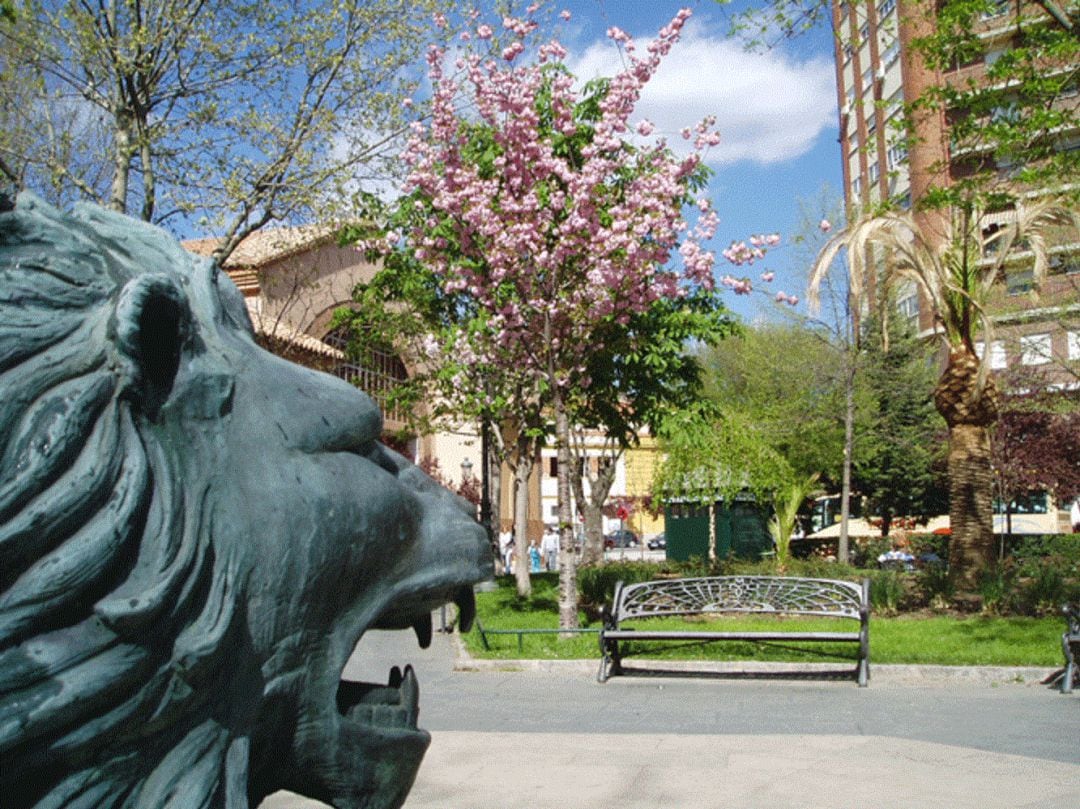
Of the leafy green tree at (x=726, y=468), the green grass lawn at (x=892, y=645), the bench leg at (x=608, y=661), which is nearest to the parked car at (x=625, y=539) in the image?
the leafy green tree at (x=726, y=468)

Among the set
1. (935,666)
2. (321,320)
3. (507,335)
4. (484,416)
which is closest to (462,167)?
(507,335)

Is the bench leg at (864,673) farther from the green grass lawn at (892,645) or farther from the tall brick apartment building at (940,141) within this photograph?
the tall brick apartment building at (940,141)

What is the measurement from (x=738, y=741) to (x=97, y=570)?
20.1 ft

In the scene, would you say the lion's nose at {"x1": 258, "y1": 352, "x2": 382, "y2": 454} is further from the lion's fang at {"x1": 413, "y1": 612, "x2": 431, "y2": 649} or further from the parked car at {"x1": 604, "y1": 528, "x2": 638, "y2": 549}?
the parked car at {"x1": 604, "y1": 528, "x2": 638, "y2": 549}

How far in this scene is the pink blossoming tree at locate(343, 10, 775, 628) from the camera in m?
14.3

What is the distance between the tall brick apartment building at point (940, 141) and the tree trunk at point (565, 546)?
5.15 m

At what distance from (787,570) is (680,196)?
7.76 metres

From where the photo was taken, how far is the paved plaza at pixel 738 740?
520cm

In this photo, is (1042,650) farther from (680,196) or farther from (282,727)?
(282,727)

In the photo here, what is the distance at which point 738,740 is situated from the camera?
6.74 metres

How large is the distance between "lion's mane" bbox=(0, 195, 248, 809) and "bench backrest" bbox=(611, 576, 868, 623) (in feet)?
32.7

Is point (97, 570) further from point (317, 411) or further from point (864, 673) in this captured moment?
point (864, 673)

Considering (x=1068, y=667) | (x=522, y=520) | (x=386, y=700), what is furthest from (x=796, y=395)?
(x=386, y=700)

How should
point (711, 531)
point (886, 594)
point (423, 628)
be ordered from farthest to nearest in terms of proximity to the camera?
point (711, 531) → point (886, 594) → point (423, 628)
